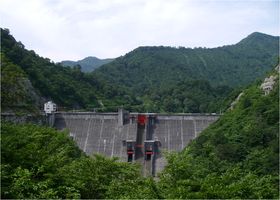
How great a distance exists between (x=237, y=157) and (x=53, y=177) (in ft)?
77.6

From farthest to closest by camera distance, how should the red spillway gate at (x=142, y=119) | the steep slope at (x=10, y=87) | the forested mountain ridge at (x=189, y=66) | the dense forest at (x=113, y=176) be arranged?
the forested mountain ridge at (x=189, y=66)
the red spillway gate at (x=142, y=119)
the dense forest at (x=113, y=176)
the steep slope at (x=10, y=87)

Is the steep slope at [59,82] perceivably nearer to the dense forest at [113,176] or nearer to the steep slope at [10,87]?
the dense forest at [113,176]

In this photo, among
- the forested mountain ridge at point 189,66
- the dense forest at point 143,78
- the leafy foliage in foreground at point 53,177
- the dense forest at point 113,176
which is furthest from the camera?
the forested mountain ridge at point 189,66

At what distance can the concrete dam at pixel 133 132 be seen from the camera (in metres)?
52.1

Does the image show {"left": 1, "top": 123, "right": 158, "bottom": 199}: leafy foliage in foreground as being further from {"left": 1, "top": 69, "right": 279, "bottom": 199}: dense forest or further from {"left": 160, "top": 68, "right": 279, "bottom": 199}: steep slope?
{"left": 160, "top": 68, "right": 279, "bottom": 199}: steep slope

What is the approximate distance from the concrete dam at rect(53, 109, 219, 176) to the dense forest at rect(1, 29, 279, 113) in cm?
611

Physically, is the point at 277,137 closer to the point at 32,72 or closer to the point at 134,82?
the point at 32,72

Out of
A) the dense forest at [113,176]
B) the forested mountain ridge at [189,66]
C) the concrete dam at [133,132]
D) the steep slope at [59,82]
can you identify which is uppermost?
the forested mountain ridge at [189,66]

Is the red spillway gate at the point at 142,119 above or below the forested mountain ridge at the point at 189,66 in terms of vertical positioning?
below

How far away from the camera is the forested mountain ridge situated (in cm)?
11788

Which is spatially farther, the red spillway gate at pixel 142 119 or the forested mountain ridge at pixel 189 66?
the forested mountain ridge at pixel 189 66

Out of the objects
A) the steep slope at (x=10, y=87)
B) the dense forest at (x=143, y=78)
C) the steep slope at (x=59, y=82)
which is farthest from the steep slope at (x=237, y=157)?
the steep slope at (x=59, y=82)

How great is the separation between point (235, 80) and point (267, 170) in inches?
3718

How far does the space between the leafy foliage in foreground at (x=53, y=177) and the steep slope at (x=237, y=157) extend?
1.62 m
